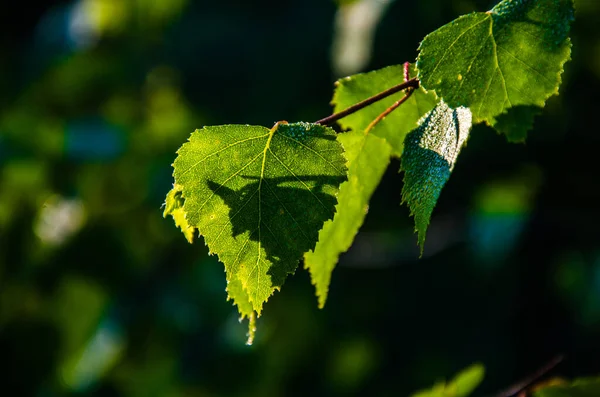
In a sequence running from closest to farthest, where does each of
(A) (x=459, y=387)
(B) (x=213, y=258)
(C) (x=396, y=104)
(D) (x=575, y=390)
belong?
(C) (x=396, y=104), (D) (x=575, y=390), (A) (x=459, y=387), (B) (x=213, y=258)

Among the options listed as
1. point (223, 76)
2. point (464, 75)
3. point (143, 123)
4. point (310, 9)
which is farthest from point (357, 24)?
point (464, 75)

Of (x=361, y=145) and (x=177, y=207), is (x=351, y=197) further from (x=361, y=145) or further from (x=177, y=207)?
(x=177, y=207)

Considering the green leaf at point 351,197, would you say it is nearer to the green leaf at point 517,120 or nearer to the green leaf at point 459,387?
the green leaf at point 517,120

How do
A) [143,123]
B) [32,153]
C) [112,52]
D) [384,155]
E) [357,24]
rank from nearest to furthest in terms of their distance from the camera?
1. [384,155]
2. [357,24]
3. [32,153]
4. [143,123]
5. [112,52]

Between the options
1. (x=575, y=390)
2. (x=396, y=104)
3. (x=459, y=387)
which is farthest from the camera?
(x=459, y=387)

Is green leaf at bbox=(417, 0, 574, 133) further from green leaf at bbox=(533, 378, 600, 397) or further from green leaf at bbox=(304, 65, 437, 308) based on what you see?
green leaf at bbox=(533, 378, 600, 397)

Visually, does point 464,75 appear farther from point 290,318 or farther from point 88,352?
point 290,318

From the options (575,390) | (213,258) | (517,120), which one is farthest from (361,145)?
(213,258)
